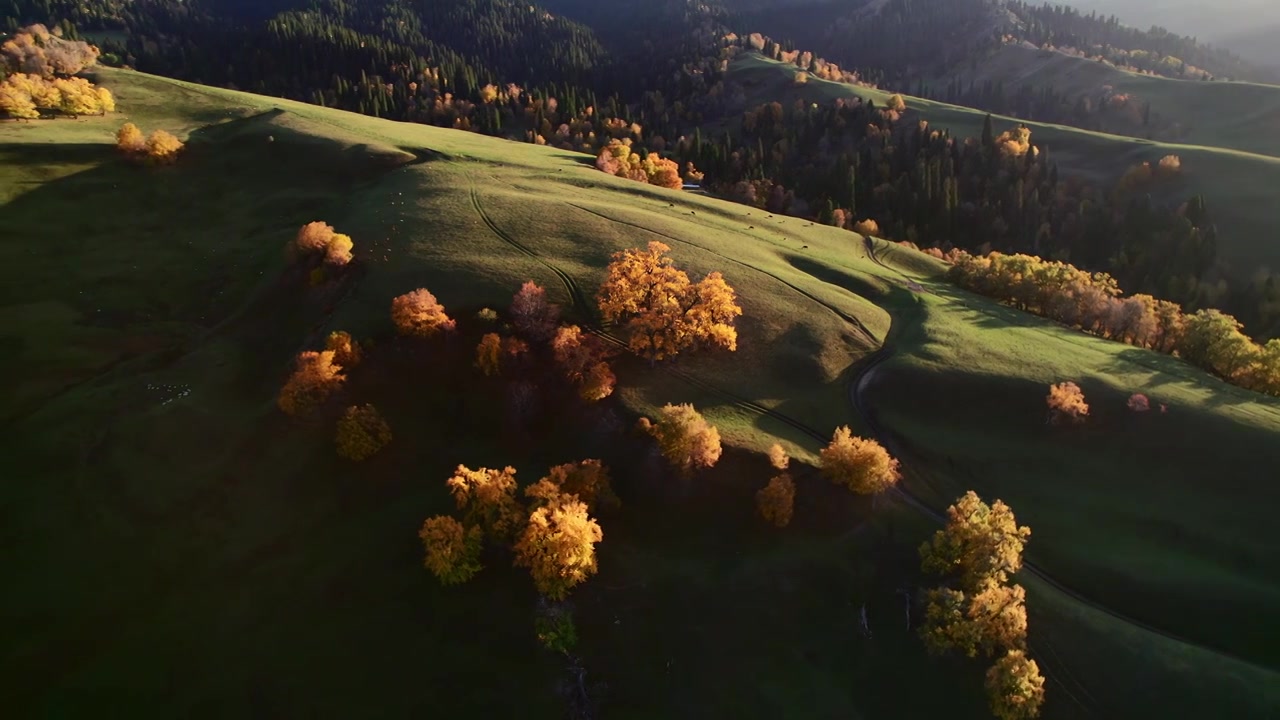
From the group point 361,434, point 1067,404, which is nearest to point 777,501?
point 1067,404

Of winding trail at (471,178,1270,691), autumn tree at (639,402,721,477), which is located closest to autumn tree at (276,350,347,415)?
winding trail at (471,178,1270,691)

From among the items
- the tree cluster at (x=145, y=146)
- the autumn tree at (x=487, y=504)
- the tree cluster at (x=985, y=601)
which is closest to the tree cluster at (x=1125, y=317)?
the tree cluster at (x=985, y=601)

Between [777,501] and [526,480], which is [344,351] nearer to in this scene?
[526,480]

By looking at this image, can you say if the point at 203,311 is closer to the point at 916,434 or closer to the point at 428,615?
the point at 428,615

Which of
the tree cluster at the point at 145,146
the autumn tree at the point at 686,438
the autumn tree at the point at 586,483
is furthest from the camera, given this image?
the tree cluster at the point at 145,146

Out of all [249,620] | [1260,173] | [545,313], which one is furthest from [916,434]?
[1260,173]

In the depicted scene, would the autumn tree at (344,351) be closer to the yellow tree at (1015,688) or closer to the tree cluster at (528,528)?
the tree cluster at (528,528)

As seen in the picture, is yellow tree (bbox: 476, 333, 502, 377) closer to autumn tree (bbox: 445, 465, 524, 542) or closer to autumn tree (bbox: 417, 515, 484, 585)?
autumn tree (bbox: 445, 465, 524, 542)
